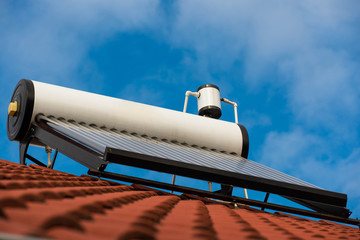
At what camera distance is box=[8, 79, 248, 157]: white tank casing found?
16.9 feet

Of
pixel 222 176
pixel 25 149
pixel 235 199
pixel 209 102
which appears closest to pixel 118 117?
pixel 25 149

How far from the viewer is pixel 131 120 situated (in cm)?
545

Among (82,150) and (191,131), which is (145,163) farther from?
(191,131)

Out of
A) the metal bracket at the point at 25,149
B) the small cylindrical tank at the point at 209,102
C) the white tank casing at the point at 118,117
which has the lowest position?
the metal bracket at the point at 25,149

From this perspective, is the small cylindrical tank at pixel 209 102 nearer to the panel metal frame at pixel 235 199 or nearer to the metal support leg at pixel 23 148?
the metal support leg at pixel 23 148

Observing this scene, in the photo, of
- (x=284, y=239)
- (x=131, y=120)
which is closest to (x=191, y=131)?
(x=131, y=120)

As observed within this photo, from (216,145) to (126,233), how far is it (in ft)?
15.4

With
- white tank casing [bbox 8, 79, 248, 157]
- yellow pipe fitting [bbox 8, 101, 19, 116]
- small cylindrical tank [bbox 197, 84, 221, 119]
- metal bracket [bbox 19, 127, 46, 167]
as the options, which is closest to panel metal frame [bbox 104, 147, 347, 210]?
white tank casing [bbox 8, 79, 248, 157]

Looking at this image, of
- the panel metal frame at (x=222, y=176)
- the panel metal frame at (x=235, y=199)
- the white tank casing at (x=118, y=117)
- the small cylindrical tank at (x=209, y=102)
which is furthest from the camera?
the small cylindrical tank at (x=209, y=102)

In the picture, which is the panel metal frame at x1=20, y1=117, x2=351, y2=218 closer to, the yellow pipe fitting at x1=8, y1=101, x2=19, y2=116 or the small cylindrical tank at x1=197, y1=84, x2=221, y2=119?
the yellow pipe fitting at x1=8, y1=101, x2=19, y2=116

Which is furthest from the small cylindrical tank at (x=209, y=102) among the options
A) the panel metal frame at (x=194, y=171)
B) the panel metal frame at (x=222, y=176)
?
the panel metal frame at (x=222, y=176)

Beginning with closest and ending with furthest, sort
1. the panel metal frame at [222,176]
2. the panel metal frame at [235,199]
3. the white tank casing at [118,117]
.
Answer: the panel metal frame at [222,176]
the panel metal frame at [235,199]
the white tank casing at [118,117]

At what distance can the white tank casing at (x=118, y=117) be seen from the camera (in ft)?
16.9

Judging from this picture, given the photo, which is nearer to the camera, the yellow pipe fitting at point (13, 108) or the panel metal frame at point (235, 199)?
the panel metal frame at point (235, 199)
